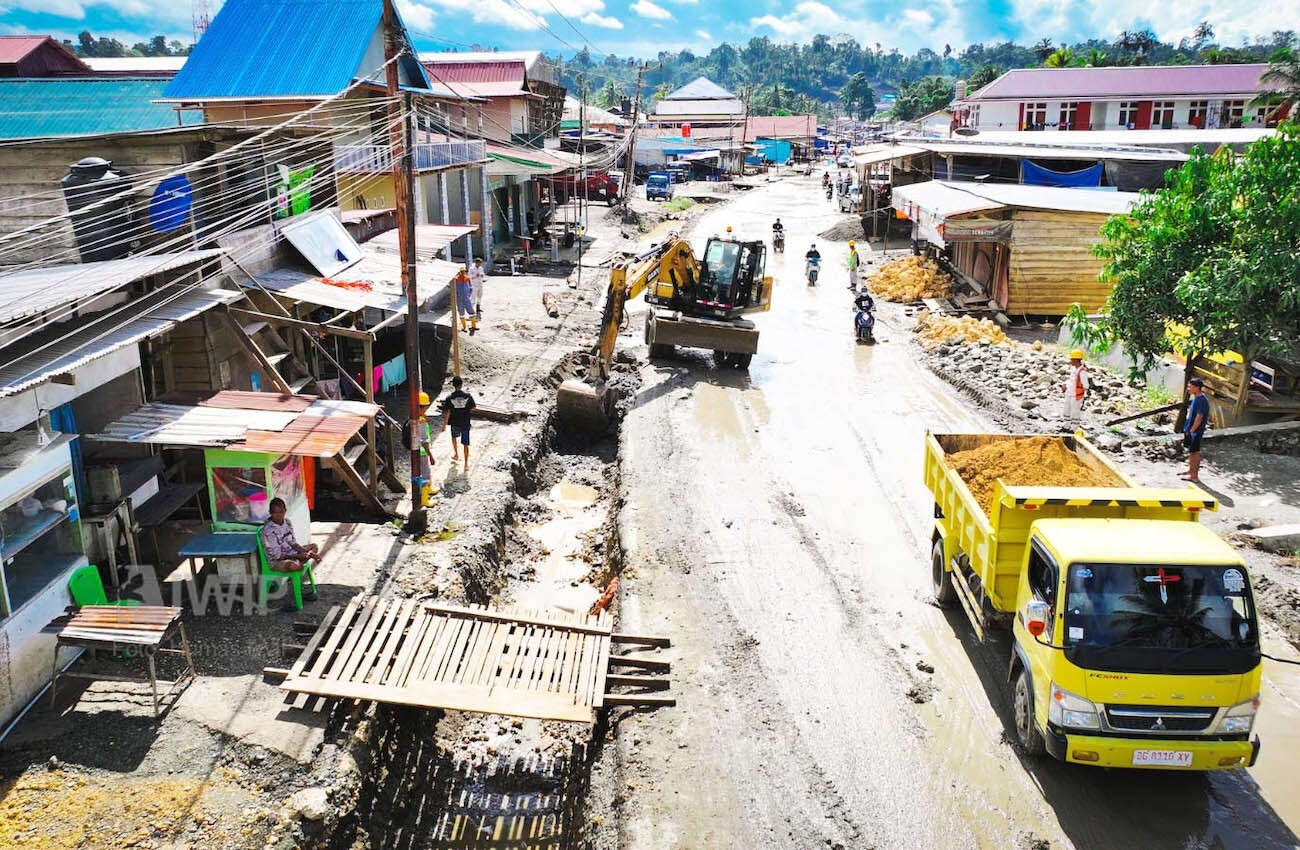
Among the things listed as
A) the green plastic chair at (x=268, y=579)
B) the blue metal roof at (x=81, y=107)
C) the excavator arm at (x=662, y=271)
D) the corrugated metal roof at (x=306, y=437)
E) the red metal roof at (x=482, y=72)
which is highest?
the red metal roof at (x=482, y=72)

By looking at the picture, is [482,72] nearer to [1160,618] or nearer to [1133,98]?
[1133,98]

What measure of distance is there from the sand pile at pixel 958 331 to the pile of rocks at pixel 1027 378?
41 centimetres

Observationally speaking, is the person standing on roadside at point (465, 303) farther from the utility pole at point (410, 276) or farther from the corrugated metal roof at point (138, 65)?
the corrugated metal roof at point (138, 65)

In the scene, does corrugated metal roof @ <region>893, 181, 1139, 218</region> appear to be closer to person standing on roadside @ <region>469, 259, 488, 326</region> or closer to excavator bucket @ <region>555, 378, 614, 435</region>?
excavator bucket @ <region>555, 378, 614, 435</region>

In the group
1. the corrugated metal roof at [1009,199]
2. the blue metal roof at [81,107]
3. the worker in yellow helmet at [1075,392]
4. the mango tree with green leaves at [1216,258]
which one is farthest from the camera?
the corrugated metal roof at [1009,199]

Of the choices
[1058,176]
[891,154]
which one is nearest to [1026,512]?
[1058,176]

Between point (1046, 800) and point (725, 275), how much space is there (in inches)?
657

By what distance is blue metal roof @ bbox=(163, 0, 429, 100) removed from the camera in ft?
86.7

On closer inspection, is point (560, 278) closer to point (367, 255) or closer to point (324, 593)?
point (367, 255)

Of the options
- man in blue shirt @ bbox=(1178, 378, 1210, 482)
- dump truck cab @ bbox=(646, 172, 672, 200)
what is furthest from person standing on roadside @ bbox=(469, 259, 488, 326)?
dump truck cab @ bbox=(646, 172, 672, 200)

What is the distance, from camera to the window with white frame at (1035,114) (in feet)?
208

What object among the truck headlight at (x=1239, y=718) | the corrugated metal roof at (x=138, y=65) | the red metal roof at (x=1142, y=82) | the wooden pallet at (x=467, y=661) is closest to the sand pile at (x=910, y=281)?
the wooden pallet at (x=467, y=661)

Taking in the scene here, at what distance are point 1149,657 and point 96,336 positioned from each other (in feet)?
36.9

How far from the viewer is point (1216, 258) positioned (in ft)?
50.8
